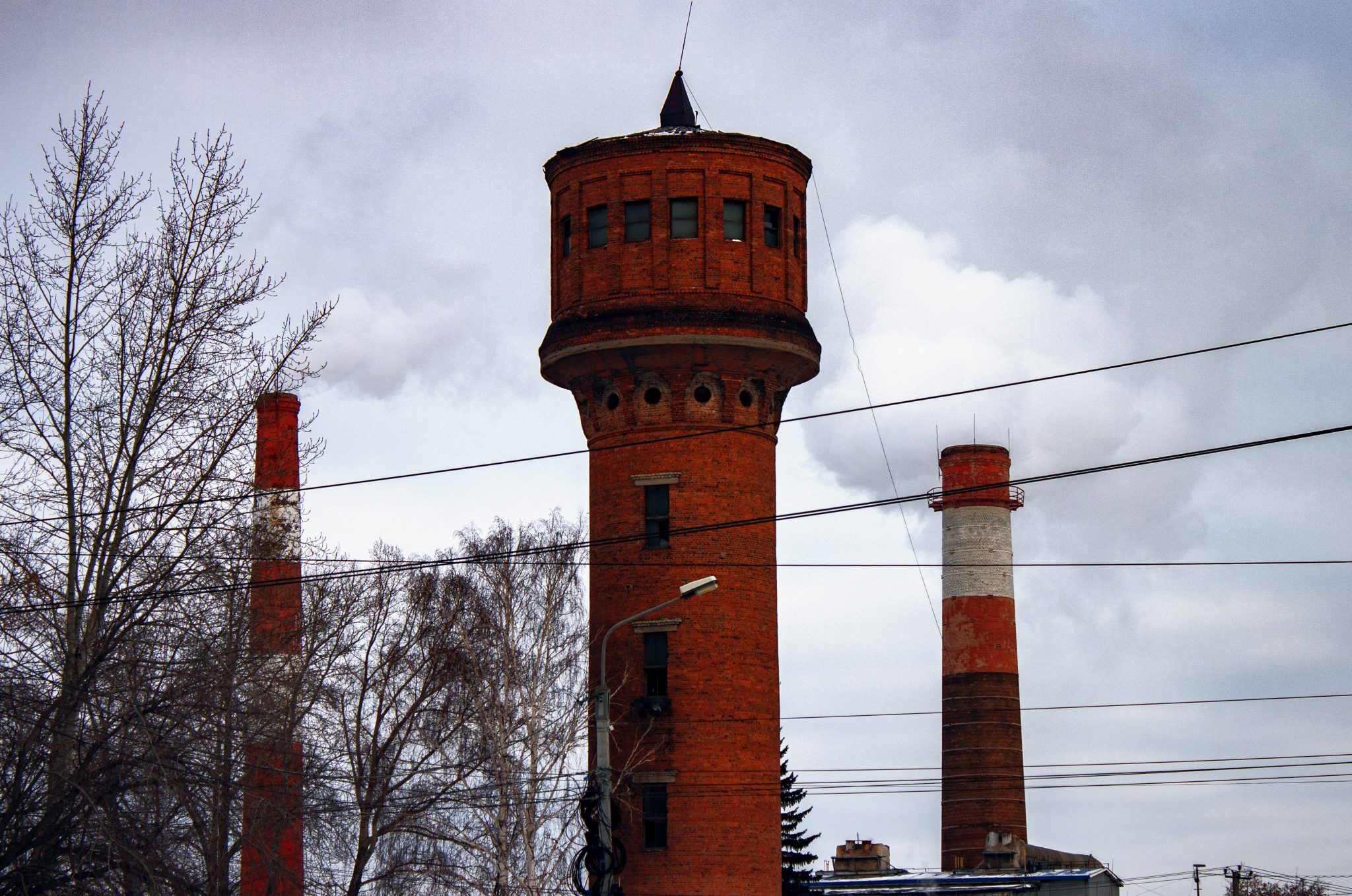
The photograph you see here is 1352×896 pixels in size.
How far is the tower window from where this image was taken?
38.3 m

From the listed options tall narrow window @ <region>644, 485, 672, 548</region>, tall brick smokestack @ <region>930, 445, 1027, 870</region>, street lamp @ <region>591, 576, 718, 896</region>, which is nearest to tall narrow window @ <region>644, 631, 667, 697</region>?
tall narrow window @ <region>644, 485, 672, 548</region>

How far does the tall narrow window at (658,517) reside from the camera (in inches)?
1474

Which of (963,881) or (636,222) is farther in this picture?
(963,881)

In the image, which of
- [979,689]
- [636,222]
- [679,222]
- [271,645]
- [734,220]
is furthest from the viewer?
[979,689]

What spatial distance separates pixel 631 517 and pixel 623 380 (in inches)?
110

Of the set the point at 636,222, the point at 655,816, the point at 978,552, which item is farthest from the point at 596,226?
the point at 978,552

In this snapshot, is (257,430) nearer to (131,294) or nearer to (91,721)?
(131,294)

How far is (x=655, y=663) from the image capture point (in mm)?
37094

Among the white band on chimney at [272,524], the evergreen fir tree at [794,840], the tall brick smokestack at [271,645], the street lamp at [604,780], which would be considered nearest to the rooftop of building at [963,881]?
the evergreen fir tree at [794,840]

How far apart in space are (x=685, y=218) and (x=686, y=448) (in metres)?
4.63

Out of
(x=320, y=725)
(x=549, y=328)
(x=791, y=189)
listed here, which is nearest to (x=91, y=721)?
(x=320, y=725)

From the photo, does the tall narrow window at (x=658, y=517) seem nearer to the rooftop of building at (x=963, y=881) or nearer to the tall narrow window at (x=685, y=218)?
the tall narrow window at (x=685, y=218)

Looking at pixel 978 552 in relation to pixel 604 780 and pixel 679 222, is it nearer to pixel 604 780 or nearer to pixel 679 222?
pixel 679 222

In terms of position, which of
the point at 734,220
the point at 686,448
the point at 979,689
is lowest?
the point at 979,689
